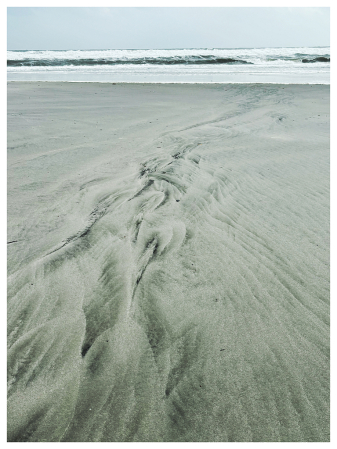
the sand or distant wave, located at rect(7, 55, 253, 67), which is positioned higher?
distant wave, located at rect(7, 55, 253, 67)

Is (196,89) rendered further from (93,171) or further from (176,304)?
(176,304)

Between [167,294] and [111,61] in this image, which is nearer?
[167,294]

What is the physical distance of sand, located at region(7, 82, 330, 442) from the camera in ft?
6.27

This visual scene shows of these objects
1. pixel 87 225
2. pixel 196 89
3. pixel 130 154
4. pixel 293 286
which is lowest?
pixel 293 286

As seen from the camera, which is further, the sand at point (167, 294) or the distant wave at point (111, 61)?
the distant wave at point (111, 61)

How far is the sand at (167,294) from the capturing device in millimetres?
1912

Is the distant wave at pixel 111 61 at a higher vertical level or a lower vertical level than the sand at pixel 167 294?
higher

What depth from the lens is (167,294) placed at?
2.73 meters

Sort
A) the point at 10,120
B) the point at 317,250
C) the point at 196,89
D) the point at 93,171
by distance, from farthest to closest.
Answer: the point at 196,89
the point at 10,120
the point at 93,171
the point at 317,250

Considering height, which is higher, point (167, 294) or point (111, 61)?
point (111, 61)

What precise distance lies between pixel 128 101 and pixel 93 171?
718 centimetres

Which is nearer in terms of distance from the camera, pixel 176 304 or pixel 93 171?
pixel 176 304

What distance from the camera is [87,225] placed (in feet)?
12.0
